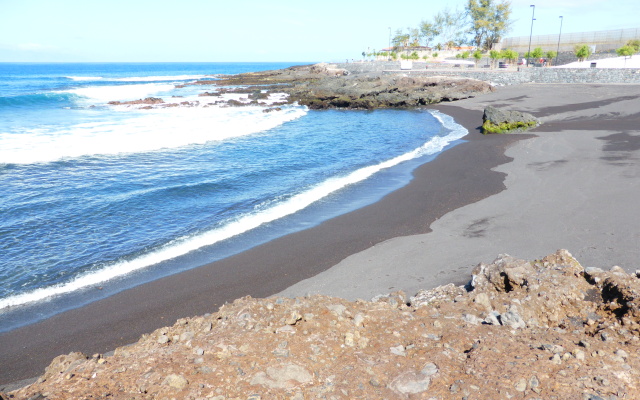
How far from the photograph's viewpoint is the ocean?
9.00 meters

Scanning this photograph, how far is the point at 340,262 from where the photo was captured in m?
8.96

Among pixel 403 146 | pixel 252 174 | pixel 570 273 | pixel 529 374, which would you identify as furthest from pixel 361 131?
pixel 529 374

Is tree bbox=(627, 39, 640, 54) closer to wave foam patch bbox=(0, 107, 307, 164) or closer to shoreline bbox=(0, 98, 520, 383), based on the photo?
wave foam patch bbox=(0, 107, 307, 164)

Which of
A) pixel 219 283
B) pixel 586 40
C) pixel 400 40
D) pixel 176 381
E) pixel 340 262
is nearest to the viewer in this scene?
pixel 176 381

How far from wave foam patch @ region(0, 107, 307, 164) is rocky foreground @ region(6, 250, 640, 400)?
1731 centimetres

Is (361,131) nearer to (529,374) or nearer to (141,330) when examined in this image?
(141,330)

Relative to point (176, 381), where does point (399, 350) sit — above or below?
below

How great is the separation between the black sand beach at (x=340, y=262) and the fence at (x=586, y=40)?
56.4 meters

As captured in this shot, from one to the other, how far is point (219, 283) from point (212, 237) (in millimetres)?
2468

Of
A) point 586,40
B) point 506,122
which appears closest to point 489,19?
point 586,40

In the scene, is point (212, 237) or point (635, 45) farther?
point (635, 45)

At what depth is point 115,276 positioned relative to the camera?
8719 millimetres

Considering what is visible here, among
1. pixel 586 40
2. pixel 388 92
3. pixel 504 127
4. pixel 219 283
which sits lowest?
pixel 219 283

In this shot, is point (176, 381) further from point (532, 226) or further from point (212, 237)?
point (532, 226)
